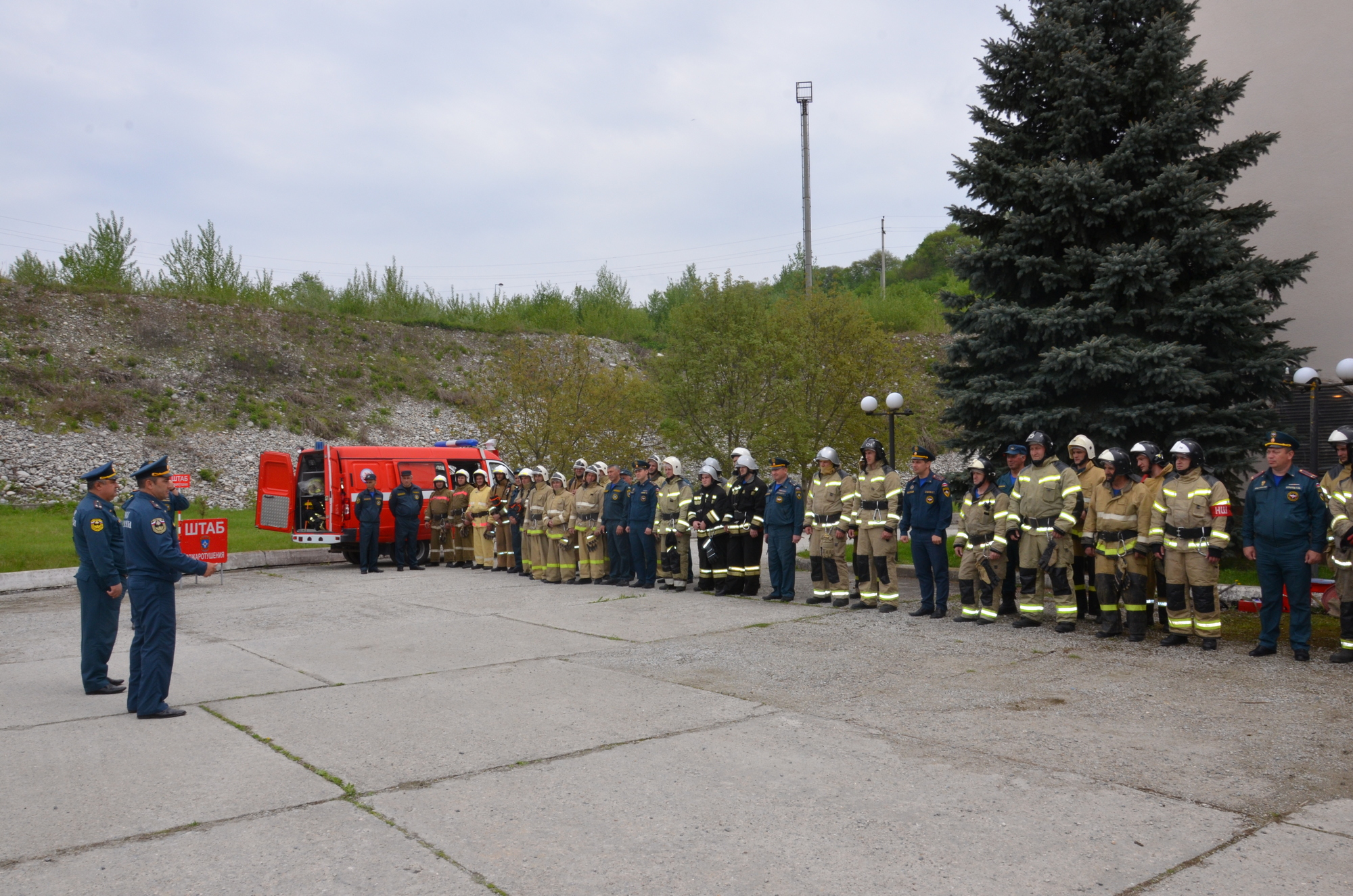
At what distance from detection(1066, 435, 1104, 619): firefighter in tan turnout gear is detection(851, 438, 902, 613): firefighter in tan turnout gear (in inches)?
80.5

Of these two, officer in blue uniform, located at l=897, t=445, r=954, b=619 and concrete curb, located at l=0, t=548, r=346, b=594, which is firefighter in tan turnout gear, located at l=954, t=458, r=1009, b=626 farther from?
concrete curb, located at l=0, t=548, r=346, b=594

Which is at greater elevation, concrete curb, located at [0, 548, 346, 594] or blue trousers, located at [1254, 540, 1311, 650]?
blue trousers, located at [1254, 540, 1311, 650]

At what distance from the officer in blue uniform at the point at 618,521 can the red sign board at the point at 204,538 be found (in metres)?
6.58

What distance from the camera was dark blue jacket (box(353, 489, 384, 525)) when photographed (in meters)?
18.1

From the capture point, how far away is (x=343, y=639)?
34.0ft

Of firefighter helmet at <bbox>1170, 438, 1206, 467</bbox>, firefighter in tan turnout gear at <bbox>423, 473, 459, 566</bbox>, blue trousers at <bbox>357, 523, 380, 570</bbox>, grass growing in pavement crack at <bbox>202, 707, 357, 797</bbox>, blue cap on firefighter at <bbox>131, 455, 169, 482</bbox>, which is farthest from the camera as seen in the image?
firefighter in tan turnout gear at <bbox>423, 473, 459, 566</bbox>

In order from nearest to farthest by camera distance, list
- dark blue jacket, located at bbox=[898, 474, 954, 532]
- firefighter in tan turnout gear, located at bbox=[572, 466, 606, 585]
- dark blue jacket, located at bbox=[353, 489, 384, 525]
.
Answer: dark blue jacket, located at bbox=[898, 474, 954, 532], firefighter in tan turnout gear, located at bbox=[572, 466, 606, 585], dark blue jacket, located at bbox=[353, 489, 384, 525]

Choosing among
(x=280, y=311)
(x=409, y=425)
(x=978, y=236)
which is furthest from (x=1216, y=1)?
(x=280, y=311)

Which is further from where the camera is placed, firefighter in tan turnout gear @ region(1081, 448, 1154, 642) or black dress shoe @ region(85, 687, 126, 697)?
firefighter in tan turnout gear @ region(1081, 448, 1154, 642)

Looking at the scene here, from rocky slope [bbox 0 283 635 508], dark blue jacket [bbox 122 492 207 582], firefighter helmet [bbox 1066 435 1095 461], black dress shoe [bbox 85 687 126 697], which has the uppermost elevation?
rocky slope [bbox 0 283 635 508]

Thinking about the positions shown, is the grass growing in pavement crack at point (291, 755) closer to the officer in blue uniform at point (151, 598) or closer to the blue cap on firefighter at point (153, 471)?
the officer in blue uniform at point (151, 598)

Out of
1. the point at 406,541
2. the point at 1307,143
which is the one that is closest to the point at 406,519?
the point at 406,541

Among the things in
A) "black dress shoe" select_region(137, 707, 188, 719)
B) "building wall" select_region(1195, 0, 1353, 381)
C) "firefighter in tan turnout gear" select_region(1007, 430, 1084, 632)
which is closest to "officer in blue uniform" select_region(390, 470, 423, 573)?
"black dress shoe" select_region(137, 707, 188, 719)

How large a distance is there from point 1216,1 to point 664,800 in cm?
1771
